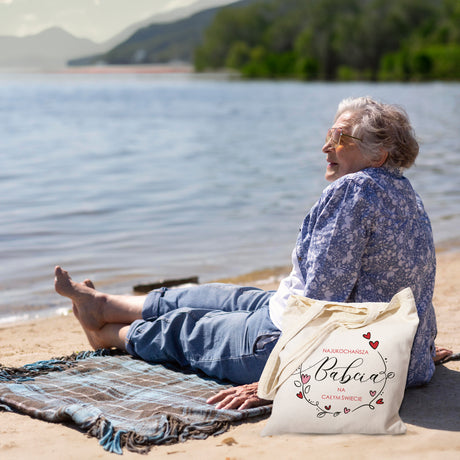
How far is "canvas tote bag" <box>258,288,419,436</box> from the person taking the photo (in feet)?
9.36

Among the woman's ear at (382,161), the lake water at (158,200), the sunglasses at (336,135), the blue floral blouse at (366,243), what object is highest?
the sunglasses at (336,135)

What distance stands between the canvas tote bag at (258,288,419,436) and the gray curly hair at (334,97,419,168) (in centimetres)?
61

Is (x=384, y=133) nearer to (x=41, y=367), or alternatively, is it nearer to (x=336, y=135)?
(x=336, y=135)

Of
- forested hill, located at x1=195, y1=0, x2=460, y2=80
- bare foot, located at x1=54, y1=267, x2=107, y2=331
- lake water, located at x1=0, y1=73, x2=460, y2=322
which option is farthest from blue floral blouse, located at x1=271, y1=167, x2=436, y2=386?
forested hill, located at x1=195, y1=0, x2=460, y2=80

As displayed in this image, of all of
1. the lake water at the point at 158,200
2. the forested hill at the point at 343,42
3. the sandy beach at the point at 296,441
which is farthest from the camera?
the forested hill at the point at 343,42

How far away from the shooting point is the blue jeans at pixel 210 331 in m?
3.30

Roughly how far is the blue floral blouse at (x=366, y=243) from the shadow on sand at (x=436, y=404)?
249mm

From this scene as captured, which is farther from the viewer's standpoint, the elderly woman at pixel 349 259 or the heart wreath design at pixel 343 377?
the elderly woman at pixel 349 259

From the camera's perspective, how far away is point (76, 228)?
904 cm

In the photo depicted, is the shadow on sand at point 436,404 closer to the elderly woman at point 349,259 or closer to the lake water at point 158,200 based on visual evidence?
the elderly woman at point 349,259

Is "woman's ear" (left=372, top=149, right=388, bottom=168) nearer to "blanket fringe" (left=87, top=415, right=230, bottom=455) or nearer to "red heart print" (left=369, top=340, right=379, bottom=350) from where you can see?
"red heart print" (left=369, top=340, right=379, bottom=350)

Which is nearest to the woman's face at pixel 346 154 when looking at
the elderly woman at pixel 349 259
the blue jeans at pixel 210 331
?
the elderly woman at pixel 349 259

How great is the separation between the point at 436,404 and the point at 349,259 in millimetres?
807

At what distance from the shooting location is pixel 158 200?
36.4 feet
